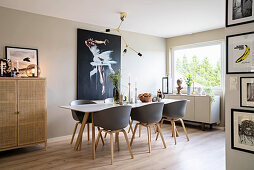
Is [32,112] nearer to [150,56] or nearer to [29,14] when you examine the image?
[29,14]

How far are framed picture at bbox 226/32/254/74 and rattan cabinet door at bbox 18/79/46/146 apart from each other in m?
2.85

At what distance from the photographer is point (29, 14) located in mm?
3875

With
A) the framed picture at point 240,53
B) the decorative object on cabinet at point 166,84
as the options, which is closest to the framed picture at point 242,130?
the framed picture at point 240,53

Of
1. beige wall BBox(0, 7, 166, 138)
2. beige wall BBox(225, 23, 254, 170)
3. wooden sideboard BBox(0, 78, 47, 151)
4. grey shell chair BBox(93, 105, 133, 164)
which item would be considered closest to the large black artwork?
beige wall BBox(0, 7, 166, 138)

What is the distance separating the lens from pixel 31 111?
346 centimetres

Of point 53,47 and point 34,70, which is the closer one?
point 34,70

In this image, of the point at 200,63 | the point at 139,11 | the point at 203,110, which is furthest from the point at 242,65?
the point at 200,63

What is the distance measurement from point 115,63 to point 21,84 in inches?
89.7

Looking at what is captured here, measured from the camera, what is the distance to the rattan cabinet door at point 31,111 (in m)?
3.36

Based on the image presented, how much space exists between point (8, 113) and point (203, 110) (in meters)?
3.98

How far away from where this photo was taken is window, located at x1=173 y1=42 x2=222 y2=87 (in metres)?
5.32

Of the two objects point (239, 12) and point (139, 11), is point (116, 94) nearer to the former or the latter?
point (139, 11)

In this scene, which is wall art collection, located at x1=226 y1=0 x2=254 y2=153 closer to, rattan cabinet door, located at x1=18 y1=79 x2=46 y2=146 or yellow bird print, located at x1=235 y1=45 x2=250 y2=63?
yellow bird print, located at x1=235 y1=45 x2=250 y2=63

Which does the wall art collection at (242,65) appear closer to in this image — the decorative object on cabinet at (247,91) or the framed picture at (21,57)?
the decorative object on cabinet at (247,91)
